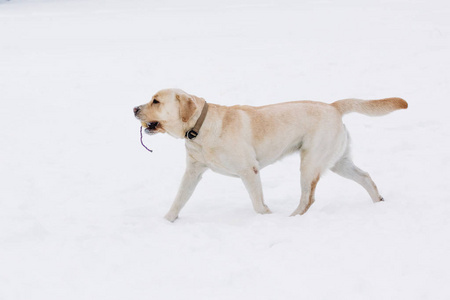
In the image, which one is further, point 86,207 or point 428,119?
point 428,119

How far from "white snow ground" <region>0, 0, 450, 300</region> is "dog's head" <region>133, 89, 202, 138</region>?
35.1 inches

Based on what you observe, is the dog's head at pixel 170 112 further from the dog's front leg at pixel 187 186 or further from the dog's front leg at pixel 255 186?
the dog's front leg at pixel 255 186

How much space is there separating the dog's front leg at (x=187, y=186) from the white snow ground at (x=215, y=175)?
184 mm

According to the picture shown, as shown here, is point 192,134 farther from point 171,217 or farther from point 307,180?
point 307,180

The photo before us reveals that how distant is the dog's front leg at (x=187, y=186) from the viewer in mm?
5156

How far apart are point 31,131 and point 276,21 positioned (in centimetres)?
1036

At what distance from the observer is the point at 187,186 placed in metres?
5.23

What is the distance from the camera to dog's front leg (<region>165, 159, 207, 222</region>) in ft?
16.9

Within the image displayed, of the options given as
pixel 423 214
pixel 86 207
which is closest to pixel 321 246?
pixel 423 214

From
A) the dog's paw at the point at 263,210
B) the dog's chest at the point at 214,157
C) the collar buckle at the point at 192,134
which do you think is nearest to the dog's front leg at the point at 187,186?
the dog's chest at the point at 214,157

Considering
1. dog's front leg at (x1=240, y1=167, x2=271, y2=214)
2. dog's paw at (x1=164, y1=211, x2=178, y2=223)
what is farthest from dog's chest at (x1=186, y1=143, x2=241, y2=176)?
dog's paw at (x1=164, y1=211, x2=178, y2=223)

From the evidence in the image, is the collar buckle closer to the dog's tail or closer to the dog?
the dog

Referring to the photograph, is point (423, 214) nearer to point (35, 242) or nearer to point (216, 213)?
point (216, 213)

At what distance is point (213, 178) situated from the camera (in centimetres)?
673
